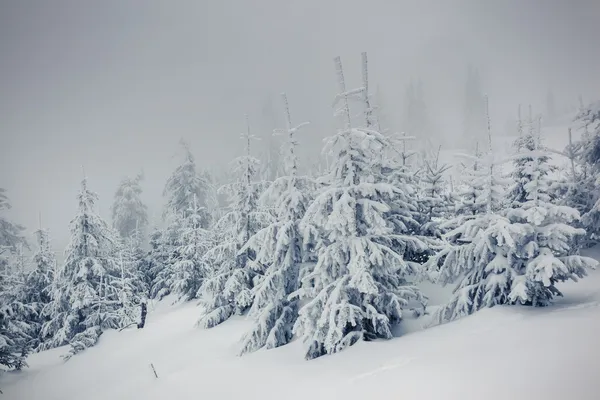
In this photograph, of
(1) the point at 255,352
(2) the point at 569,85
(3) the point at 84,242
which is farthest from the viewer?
(2) the point at 569,85

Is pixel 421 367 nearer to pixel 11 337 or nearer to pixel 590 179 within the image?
pixel 590 179

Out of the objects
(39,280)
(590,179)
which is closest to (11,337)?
(39,280)

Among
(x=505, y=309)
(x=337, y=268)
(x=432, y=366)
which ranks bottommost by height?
(x=432, y=366)

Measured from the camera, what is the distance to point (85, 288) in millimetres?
23188

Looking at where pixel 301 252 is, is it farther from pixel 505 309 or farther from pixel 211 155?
Answer: pixel 211 155

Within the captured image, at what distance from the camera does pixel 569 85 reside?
109812mm

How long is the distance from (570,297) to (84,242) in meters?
27.8

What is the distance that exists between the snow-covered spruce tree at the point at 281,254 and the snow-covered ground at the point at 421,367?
0.95 m

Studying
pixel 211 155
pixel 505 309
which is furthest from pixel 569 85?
pixel 505 309

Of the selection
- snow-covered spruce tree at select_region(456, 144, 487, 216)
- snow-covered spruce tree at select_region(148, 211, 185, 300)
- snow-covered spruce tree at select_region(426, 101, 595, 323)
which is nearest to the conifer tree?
snow-covered spruce tree at select_region(148, 211, 185, 300)

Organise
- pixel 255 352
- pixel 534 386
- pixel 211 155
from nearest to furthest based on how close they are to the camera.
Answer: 1. pixel 534 386
2. pixel 255 352
3. pixel 211 155

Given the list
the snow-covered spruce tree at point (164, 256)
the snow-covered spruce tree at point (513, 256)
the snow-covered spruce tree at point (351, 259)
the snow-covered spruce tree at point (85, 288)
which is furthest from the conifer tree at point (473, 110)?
the snow-covered spruce tree at point (85, 288)

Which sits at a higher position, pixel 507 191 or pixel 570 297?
pixel 507 191

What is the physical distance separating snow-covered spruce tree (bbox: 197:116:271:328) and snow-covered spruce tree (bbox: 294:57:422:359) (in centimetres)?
715
